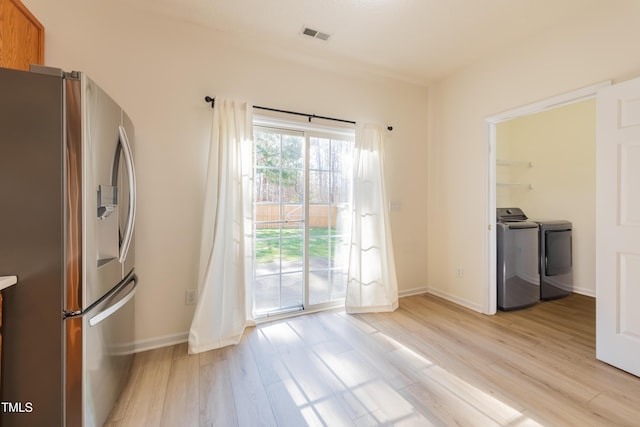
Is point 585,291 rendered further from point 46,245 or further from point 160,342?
point 46,245

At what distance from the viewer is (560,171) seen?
12.1 feet

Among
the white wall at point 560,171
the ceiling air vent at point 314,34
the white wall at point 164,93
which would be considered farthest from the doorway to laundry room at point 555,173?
the white wall at point 164,93

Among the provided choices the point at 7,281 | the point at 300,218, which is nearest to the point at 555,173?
the point at 300,218

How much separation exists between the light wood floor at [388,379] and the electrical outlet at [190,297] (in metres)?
0.37

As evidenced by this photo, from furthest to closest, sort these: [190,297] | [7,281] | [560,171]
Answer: [560,171] → [190,297] → [7,281]

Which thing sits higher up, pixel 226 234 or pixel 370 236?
pixel 226 234

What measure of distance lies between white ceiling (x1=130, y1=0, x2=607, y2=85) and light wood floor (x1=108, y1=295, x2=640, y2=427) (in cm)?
278

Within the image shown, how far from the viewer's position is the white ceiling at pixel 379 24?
6.84 feet

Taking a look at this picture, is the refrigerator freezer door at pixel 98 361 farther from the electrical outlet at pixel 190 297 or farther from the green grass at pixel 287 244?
the green grass at pixel 287 244

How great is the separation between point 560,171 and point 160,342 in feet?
17.3

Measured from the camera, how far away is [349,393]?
5.44 feet

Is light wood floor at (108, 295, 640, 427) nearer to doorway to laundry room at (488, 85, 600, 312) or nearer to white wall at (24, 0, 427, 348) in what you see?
white wall at (24, 0, 427, 348)

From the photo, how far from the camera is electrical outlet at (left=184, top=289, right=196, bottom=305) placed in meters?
2.30

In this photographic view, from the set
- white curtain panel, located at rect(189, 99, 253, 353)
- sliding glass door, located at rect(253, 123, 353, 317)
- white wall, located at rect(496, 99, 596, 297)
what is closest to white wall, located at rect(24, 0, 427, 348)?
white curtain panel, located at rect(189, 99, 253, 353)
